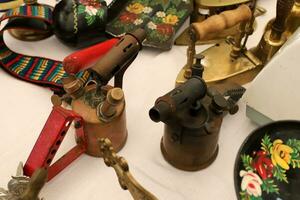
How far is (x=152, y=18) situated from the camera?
2.58 ft

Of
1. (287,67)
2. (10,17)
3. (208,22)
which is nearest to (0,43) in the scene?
(10,17)

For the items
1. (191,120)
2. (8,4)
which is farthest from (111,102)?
(8,4)

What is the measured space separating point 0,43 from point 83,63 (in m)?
0.23

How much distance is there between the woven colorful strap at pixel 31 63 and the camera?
69 cm

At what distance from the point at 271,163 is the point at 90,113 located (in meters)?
0.26

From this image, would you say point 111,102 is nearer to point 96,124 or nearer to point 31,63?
point 96,124

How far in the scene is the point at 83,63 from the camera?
59cm

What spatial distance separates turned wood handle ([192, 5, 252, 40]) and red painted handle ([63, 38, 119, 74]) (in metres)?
0.14

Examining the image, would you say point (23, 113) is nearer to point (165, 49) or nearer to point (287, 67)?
point (165, 49)

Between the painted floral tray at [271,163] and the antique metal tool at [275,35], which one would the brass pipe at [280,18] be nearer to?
the antique metal tool at [275,35]

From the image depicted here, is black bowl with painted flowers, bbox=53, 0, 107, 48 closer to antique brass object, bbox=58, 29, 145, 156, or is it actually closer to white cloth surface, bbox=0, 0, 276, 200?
white cloth surface, bbox=0, 0, 276, 200

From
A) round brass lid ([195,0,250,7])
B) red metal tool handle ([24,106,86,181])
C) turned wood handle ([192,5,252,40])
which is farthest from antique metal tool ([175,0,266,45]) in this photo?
red metal tool handle ([24,106,86,181])

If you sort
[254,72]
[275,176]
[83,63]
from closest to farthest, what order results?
[275,176], [83,63], [254,72]

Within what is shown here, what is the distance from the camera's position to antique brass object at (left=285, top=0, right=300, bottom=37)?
675mm
